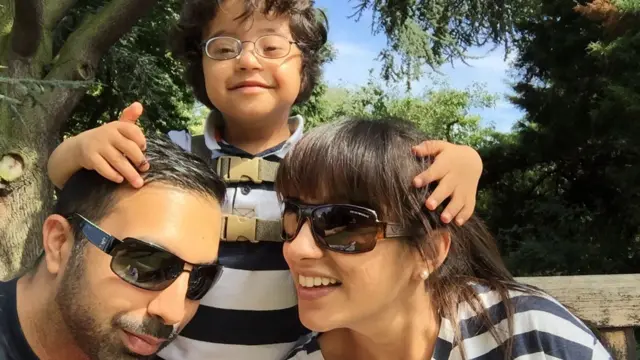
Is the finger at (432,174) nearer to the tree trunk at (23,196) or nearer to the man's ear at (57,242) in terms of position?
the man's ear at (57,242)

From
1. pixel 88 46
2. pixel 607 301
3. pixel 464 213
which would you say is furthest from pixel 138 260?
pixel 88 46

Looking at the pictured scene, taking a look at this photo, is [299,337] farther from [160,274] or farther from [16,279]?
[16,279]

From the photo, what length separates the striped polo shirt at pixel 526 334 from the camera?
1507 millimetres

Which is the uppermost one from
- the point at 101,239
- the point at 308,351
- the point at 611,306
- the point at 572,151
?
the point at 572,151

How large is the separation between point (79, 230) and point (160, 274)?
256mm

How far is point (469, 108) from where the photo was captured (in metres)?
21.2

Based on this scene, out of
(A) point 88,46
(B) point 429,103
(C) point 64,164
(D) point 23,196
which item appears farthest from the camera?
Answer: (B) point 429,103

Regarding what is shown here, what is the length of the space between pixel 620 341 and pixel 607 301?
13 cm

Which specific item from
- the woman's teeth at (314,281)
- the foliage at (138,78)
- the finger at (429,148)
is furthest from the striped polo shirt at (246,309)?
the foliage at (138,78)

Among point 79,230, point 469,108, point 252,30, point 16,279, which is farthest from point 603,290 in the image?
point 469,108

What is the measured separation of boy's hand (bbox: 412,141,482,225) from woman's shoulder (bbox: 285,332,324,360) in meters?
0.55

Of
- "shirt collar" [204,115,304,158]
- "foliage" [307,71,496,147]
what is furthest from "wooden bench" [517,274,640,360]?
"foliage" [307,71,496,147]

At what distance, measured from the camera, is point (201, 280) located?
1657 mm

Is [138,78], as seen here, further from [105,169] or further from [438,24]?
[105,169]
